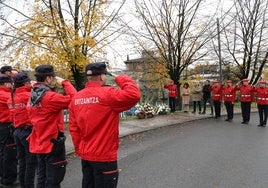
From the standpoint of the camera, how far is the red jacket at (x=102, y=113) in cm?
403

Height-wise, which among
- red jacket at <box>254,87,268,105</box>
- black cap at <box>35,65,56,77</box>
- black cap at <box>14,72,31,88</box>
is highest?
black cap at <box>35,65,56,77</box>

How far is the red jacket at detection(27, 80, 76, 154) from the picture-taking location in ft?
16.1

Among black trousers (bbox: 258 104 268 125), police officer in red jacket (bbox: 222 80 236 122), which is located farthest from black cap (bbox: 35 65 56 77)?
police officer in red jacket (bbox: 222 80 236 122)

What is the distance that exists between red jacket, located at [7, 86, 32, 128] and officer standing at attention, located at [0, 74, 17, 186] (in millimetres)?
754

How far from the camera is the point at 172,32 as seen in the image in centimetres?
2095

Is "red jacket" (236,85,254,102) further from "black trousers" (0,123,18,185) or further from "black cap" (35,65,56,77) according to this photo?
"black cap" (35,65,56,77)

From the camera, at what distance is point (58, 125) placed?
203 inches

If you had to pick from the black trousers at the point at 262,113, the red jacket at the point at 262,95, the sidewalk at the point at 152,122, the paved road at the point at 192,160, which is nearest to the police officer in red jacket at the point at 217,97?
the sidewalk at the point at 152,122

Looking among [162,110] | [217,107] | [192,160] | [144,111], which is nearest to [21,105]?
[192,160]

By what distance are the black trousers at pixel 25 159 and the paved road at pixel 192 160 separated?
1.00 meters

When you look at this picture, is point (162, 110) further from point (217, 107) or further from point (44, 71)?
point (44, 71)

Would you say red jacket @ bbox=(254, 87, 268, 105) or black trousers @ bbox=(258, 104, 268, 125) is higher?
red jacket @ bbox=(254, 87, 268, 105)

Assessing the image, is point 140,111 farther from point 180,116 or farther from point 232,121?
point 232,121

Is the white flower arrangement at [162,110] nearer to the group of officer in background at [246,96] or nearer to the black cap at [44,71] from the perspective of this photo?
the group of officer in background at [246,96]
